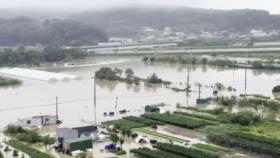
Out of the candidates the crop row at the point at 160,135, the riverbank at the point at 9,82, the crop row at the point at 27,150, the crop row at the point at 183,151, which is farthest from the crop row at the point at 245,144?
the riverbank at the point at 9,82

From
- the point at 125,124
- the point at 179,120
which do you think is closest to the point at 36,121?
the point at 125,124

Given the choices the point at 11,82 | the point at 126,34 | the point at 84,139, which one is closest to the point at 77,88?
the point at 11,82

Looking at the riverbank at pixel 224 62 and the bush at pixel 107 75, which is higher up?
the riverbank at pixel 224 62

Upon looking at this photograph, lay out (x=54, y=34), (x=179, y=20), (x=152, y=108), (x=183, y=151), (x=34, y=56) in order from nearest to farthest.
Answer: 1. (x=183, y=151)
2. (x=152, y=108)
3. (x=34, y=56)
4. (x=54, y=34)
5. (x=179, y=20)

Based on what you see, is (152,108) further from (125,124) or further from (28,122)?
(28,122)

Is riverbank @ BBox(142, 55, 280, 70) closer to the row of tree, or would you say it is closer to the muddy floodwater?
the muddy floodwater

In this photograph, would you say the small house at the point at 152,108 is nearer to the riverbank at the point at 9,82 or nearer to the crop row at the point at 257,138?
the crop row at the point at 257,138

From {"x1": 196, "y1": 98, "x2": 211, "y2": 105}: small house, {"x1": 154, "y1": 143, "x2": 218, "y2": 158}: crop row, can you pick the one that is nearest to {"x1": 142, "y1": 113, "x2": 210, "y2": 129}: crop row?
{"x1": 196, "y1": 98, "x2": 211, "y2": 105}: small house
